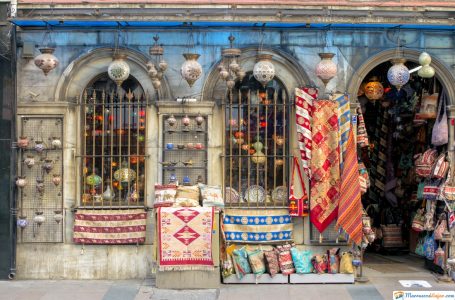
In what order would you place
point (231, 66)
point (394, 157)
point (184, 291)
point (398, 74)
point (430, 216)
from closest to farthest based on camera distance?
point (184, 291) < point (231, 66) < point (398, 74) < point (430, 216) < point (394, 157)

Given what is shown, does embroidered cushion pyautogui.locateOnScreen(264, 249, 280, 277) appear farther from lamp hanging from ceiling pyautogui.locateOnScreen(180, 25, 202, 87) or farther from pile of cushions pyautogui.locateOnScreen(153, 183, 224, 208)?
lamp hanging from ceiling pyautogui.locateOnScreen(180, 25, 202, 87)

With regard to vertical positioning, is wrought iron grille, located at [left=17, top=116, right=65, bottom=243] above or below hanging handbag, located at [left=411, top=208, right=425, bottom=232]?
above

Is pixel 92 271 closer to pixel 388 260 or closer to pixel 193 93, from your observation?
pixel 193 93

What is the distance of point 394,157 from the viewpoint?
531 inches

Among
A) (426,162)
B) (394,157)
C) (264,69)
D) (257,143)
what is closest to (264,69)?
(264,69)

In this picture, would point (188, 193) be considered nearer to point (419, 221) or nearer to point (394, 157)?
point (419, 221)

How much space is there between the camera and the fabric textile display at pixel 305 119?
10.6 meters

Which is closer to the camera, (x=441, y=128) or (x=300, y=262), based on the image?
(x=300, y=262)

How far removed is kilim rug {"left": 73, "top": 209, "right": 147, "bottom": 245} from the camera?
35.0 ft

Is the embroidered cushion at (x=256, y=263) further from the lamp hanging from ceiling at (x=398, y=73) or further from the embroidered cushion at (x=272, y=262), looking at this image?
the lamp hanging from ceiling at (x=398, y=73)

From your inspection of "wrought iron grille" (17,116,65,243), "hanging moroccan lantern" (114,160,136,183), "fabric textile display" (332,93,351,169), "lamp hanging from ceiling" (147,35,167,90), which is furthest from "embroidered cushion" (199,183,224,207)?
"wrought iron grille" (17,116,65,243)

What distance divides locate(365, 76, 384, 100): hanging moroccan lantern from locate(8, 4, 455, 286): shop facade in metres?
0.96

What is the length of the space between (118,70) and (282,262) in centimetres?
393

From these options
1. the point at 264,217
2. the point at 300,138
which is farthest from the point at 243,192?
the point at 300,138
